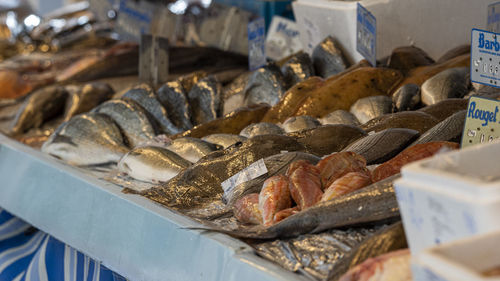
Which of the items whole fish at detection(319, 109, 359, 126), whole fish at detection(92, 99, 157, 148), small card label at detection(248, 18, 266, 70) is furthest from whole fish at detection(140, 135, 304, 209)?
small card label at detection(248, 18, 266, 70)

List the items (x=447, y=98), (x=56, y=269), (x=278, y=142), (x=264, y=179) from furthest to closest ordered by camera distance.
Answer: (x=447, y=98), (x=56, y=269), (x=278, y=142), (x=264, y=179)

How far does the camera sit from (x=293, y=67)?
3791 mm

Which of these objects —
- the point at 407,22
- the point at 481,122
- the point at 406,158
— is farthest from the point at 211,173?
the point at 407,22

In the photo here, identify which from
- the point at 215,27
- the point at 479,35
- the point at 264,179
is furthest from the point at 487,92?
the point at 215,27

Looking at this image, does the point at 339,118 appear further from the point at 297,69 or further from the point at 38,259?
the point at 38,259

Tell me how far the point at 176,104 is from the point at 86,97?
87 cm

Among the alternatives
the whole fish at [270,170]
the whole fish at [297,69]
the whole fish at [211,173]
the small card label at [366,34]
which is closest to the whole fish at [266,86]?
the whole fish at [297,69]

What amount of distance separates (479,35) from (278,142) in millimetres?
847

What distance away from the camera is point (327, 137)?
2.52m

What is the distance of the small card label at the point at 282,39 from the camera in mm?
4523

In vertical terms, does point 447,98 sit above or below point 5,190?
above

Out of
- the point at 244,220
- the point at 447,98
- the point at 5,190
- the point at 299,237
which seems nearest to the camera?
the point at 299,237

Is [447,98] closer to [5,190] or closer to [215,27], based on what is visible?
[5,190]

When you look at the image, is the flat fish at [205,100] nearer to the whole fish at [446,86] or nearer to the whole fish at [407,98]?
the whole fish at [407,98]
